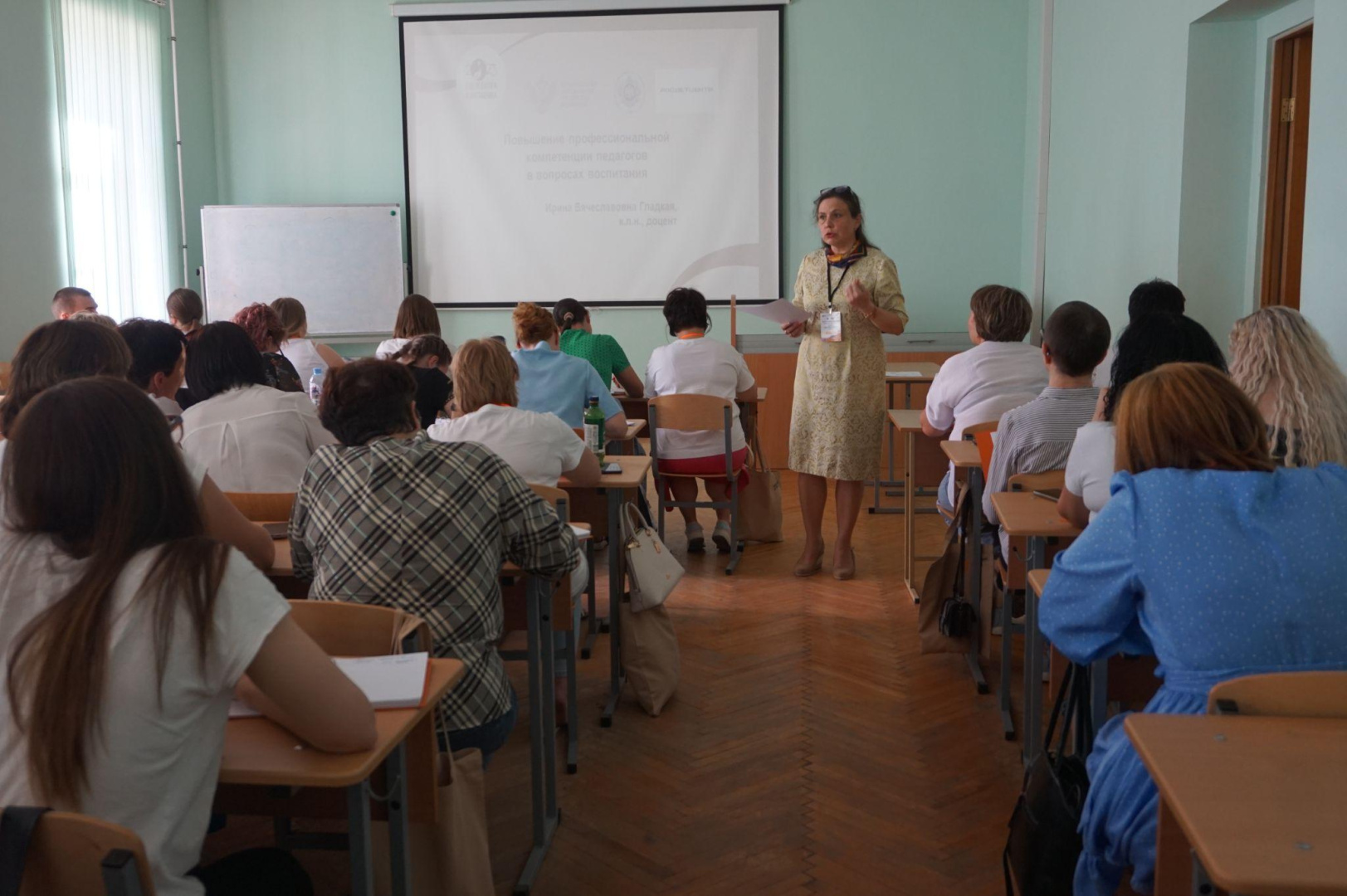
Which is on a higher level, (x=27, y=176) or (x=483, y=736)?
(x=27, y=176)

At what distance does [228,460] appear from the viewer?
2982 mm

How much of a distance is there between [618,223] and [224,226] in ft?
8.90

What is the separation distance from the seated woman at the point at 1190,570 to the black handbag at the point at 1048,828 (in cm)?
4

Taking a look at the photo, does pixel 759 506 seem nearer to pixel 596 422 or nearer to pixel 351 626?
pixel 596 422

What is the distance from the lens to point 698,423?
16.3 ft

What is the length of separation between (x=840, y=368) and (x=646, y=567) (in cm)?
183

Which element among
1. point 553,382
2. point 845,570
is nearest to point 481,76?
point 553,382

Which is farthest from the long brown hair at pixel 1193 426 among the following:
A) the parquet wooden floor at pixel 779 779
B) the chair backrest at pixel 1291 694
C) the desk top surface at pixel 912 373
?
the desk top surface at pixel 912 373

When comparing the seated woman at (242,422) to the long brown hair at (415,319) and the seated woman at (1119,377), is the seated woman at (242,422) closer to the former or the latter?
the long brown hair at (415,319)

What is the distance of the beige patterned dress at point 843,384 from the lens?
4789mm

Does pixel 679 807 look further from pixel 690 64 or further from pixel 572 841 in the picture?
pixel 690 64

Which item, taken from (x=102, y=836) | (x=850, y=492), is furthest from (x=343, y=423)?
(x=850, y=492)

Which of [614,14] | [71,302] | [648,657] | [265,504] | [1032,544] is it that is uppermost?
[614,14]

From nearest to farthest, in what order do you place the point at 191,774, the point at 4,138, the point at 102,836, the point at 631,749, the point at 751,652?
the point at 102,836, the point at 191,774, the point at 631,749, the point at 751,652, the point at 4,138
